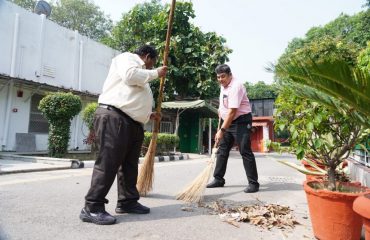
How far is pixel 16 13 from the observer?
11.1 meters

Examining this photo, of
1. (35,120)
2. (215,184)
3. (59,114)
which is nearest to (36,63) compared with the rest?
(35,120)

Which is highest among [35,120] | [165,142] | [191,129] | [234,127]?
[191,129]

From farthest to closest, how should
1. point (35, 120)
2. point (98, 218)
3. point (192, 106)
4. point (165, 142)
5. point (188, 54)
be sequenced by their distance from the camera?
point (188, 54), point (192, 106), point (165, 142), point (35, 120), point (98, 218)

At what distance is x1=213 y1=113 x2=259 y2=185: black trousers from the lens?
14.1 ft

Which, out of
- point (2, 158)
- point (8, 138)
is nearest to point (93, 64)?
point (8, 138)

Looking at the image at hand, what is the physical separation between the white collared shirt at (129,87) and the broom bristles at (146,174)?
834 mm

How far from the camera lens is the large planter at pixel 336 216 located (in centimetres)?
225

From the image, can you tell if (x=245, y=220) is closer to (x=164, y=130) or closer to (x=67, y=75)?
(x=67, y=75)

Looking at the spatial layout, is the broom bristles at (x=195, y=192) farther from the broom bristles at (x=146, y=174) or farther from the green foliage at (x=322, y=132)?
the green foliage at (x=322, y=132)

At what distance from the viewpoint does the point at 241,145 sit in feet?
14.3

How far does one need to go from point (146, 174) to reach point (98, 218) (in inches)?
47.8

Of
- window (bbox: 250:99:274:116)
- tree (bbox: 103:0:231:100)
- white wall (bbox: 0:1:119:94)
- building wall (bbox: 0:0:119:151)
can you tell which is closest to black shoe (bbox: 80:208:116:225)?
building wall (bbox: 0:0:119:151)

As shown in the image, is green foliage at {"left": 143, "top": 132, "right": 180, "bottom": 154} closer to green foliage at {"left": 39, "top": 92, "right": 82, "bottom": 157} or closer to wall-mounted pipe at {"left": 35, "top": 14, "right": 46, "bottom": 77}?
green foliage at {"left": 39, "top": 92, "right": 82, "bottom": 157}

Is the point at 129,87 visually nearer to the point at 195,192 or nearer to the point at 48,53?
the point at 195,192
